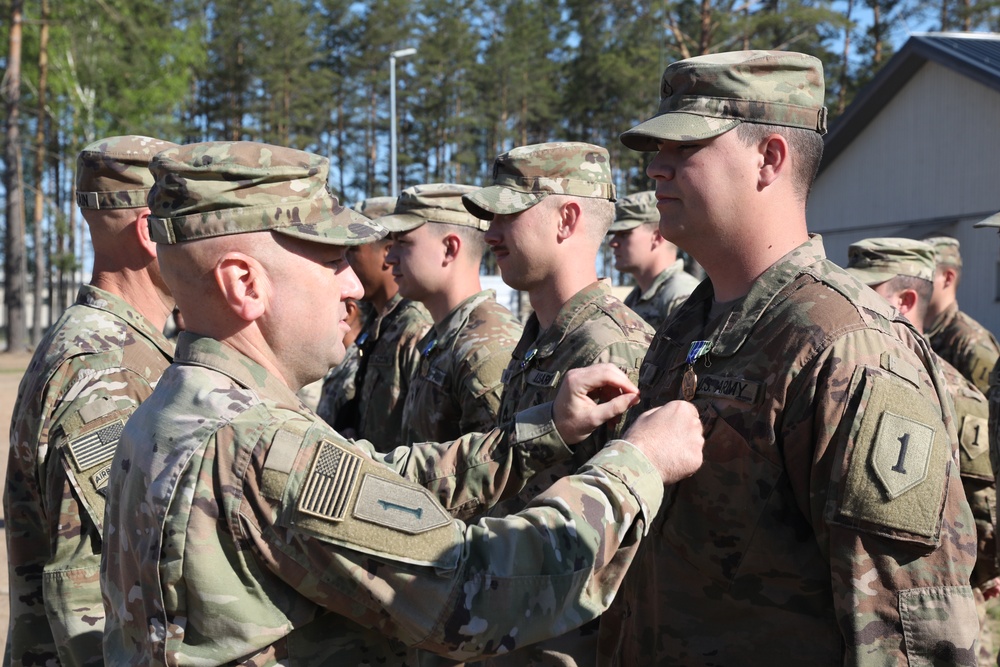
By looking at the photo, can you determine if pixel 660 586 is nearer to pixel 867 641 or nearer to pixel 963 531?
pixel 867 641

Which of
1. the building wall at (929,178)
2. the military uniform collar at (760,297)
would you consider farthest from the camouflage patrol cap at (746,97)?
the building wall at (929,178)

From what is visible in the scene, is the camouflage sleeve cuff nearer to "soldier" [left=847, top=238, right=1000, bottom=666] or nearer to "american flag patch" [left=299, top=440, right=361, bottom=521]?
"american flag patch" [left=299, top=440, right=361, bottom=521]

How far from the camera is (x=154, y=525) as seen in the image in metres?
1.93

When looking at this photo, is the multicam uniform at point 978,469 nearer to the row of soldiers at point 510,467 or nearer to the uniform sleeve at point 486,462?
the row of soldiers at point 510,467

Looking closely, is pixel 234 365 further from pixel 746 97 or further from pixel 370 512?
pixel 746 97

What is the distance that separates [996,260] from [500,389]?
1933cm

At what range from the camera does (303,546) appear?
1.88 metres

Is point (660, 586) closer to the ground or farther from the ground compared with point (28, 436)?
closer to the ground

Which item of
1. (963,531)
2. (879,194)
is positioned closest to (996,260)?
(879,194)

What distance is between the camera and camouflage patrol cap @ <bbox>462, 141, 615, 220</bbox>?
13.0 feet

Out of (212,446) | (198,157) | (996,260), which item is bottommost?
(996,260)

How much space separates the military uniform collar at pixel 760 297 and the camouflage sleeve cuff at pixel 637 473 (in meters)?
0.47

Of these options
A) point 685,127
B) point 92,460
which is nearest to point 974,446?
point 685,127

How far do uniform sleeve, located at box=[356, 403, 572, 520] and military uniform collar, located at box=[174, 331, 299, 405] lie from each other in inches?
24.0
